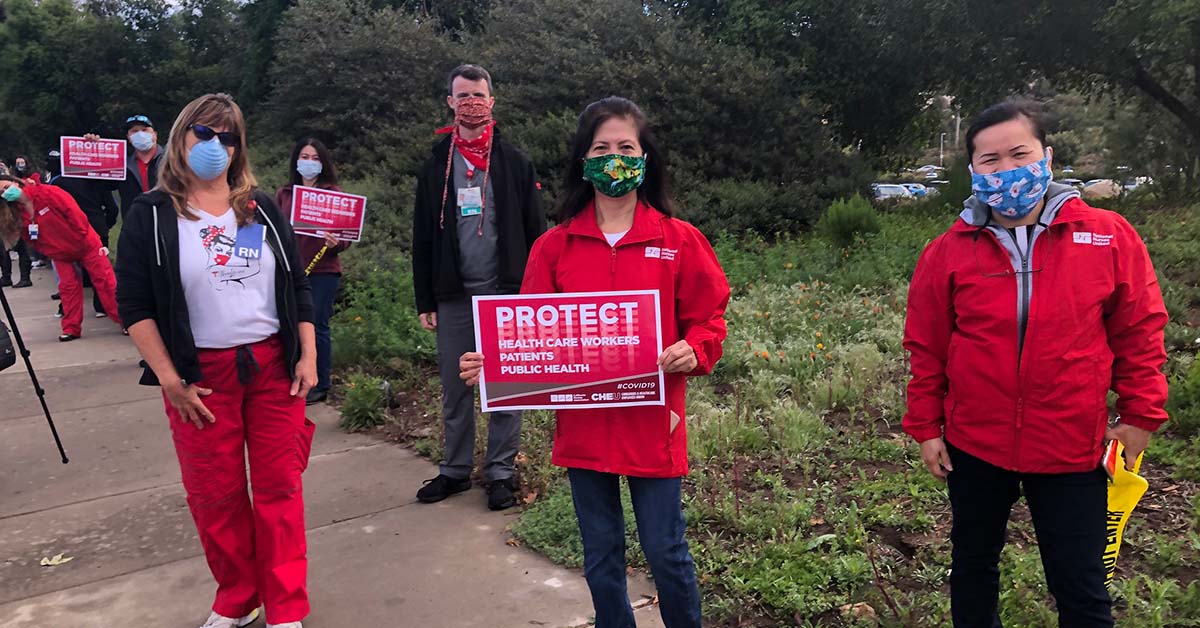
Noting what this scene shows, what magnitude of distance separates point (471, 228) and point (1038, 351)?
9.62 feet

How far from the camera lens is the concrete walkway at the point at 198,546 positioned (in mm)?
3793

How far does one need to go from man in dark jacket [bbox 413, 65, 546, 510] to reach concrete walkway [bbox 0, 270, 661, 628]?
0.57 metres

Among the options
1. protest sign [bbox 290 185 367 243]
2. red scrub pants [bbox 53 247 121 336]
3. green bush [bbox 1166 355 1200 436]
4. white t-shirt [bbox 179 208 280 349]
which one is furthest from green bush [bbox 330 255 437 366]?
green bush [bbox 1166 355 1200 436]

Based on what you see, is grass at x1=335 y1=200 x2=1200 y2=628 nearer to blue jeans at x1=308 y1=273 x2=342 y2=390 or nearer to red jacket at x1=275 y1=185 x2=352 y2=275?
blue jeans at x1=308 y1=273 x2=342 y2=390

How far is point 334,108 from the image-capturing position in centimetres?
1789

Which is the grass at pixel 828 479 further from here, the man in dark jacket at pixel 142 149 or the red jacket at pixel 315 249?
the man in dark jacket at pixel 142 149

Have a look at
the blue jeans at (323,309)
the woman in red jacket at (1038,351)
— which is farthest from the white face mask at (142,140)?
the woman in red jacket at (1038,351)

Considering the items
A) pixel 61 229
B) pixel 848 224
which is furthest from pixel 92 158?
pixel 848 224

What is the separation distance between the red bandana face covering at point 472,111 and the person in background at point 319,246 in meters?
2.40

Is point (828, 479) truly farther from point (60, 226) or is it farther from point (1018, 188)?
point (60, 226)

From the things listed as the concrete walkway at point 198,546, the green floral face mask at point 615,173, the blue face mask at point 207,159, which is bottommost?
the concrete walkway at point 198,546

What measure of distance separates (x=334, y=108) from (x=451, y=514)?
14752 millimetres

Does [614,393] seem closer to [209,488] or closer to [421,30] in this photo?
[209,488]

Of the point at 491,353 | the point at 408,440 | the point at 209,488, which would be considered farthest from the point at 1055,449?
the point at 408,440
